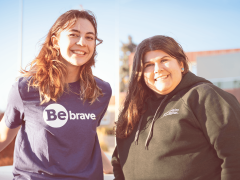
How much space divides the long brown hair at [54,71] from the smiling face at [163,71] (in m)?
0.47

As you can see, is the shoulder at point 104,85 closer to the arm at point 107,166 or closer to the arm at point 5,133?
the arm at point 107,166

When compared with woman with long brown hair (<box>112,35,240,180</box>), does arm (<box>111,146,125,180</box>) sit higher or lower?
lower

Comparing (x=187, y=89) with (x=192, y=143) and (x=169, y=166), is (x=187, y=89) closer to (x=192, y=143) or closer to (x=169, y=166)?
(x=192, y=143)

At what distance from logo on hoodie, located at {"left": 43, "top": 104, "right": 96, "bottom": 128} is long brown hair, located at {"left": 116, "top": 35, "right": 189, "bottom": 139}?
34 cm

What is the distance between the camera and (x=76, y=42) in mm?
1699

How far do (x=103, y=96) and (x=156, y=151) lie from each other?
0.65m

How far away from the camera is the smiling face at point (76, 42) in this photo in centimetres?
169

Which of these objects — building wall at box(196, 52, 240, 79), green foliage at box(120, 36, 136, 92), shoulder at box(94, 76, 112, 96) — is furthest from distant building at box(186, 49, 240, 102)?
green foliage at box(120, 36, 136, 92)

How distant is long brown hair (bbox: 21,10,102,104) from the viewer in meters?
1.69

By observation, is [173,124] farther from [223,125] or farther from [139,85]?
[139,85]

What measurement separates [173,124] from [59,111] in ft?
2.55

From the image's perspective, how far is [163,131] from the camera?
1553 mm

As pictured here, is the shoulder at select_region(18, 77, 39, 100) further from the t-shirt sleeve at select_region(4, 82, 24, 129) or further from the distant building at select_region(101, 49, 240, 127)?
the distant building at select_region(101, 49, 240, 127)

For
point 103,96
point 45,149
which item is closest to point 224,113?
point 103,96
